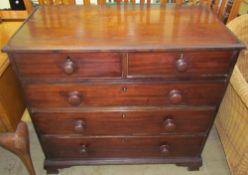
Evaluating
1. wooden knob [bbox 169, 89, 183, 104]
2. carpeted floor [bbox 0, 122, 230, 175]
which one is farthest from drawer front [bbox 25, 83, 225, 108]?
carpeted floor [bbox 0, 122, 230, 175]

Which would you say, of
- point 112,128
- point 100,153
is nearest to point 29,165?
point 100,153

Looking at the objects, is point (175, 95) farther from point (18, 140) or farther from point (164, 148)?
point (18, 140)

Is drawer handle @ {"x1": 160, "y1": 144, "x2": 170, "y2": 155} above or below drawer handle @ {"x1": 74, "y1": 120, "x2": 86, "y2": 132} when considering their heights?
below

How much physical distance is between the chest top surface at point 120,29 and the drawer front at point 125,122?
0.39 m

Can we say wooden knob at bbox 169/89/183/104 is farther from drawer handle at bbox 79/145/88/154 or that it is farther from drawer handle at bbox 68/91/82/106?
drawer handle at bbox 79/145/88/154

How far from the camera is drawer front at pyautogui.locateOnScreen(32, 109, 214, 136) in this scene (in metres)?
1.17

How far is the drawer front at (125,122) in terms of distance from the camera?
3.83 feet

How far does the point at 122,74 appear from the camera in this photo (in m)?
1.00

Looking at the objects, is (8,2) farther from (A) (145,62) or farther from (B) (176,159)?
(B) (176,159)

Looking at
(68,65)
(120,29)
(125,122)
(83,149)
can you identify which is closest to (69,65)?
(68,65)

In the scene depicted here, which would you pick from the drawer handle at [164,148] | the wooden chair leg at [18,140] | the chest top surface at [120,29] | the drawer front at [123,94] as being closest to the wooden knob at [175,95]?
the drawer front at [123,94]

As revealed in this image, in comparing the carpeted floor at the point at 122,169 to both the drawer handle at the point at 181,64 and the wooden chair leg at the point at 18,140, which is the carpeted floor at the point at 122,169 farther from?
the drawer handle at the point at 181,64

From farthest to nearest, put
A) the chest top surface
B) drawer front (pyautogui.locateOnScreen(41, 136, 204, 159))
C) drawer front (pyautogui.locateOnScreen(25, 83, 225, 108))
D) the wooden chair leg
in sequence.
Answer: drawer front (pyautogui.locateOnScreen(41, 136, 204, 159)) < the wooden chair leg < drawer front (pyautogui.locateOnScreen(25, 83, 225, 108)) < the chest top surface

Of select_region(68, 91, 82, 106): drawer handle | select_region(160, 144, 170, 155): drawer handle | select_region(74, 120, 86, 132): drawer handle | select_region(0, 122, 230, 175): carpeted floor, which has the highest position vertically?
select_region(68, 91, 82, 106): drawer handle
